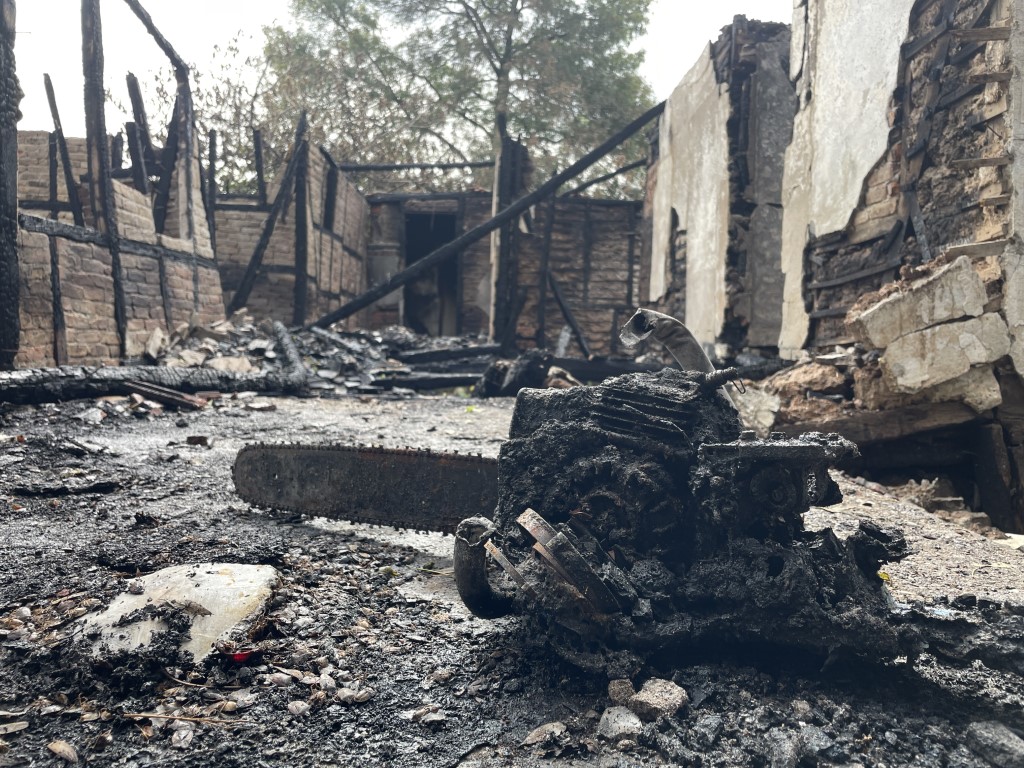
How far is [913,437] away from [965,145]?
1754 millimetres

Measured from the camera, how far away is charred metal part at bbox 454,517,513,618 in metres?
→ 2.02

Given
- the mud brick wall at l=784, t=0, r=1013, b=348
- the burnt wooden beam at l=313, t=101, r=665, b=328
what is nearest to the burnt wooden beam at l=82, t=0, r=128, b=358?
the burnt wooden beam at l=313, t=101, r=665, b=328

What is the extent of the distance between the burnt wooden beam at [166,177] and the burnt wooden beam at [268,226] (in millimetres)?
2082

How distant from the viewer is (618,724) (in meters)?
1.61

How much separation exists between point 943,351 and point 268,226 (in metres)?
10.6

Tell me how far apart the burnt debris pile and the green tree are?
19.6 m

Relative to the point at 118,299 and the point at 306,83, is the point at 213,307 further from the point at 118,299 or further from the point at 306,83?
the point at 306,83

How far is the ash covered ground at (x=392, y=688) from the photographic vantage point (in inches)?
60.9

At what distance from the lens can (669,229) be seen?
31.6 feet

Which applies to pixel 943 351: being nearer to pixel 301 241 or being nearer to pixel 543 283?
pixel 543 283

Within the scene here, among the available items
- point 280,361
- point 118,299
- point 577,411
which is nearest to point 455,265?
point 280,361

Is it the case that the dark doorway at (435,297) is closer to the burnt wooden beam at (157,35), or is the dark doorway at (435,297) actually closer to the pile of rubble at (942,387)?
the burnt wooden beam at (157,35)

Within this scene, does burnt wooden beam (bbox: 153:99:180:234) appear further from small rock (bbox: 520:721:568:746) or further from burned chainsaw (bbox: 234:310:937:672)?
small rock (bbox: 520:721:568:746)

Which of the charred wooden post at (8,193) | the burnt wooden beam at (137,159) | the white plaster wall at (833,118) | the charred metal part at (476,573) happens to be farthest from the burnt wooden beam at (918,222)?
the burnt wooden beam at (137,159)
